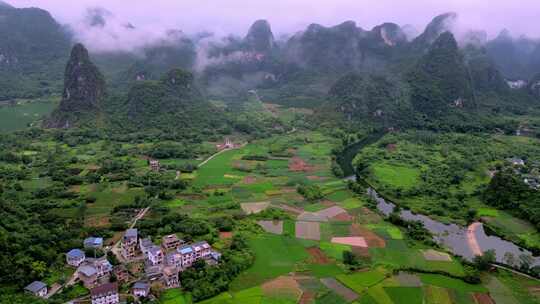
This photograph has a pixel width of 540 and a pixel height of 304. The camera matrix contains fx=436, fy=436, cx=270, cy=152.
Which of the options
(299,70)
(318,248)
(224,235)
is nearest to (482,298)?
(318,248)

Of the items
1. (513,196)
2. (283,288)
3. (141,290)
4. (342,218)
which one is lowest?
(283,288)

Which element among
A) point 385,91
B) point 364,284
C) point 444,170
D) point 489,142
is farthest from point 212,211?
point 385,91

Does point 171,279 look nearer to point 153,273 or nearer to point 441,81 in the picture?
point 153,273

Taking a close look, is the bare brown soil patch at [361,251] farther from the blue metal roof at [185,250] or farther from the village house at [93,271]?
the village house at [93,271]

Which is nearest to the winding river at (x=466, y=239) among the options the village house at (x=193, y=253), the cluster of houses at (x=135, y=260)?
the village house at (x=193, y=253)

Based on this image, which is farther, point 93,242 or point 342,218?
point 342,218

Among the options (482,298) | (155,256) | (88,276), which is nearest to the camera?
(482,298)

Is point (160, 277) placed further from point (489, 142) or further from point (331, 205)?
point (489, 142)
